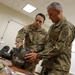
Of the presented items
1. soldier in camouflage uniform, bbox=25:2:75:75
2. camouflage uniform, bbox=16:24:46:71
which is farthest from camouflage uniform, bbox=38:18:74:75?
camouflage uniform, bbox=16:24:46:71

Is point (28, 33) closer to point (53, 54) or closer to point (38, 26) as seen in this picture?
point (38, 26)

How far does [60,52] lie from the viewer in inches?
56.7

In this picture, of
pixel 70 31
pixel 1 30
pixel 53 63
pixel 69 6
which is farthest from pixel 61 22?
pixel 1 30

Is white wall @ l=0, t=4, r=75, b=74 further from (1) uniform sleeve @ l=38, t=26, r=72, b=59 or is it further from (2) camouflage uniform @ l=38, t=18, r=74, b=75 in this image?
(1) uniform sleeve @ l=38, t=26, r=72, b=59

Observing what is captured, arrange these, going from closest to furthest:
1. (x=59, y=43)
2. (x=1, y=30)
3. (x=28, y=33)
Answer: (x=59, y=43)
(x=28, y=33)
(x=1, y=30)

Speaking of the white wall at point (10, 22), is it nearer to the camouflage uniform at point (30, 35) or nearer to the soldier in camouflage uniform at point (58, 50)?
the camouflage uniform at point (30, 35)

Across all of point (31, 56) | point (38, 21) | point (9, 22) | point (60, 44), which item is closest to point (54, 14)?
point (60, 44)

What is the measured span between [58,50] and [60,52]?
0.06 meters

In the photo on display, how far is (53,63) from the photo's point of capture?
4.87 feet

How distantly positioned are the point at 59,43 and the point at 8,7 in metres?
5.79

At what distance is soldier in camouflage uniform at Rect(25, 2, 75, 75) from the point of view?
4.56ft

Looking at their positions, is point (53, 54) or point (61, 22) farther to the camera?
point (61, 22)

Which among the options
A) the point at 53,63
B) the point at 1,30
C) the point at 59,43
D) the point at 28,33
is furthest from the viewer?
the point at 1,30

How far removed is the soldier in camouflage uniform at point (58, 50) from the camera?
1390 mm
